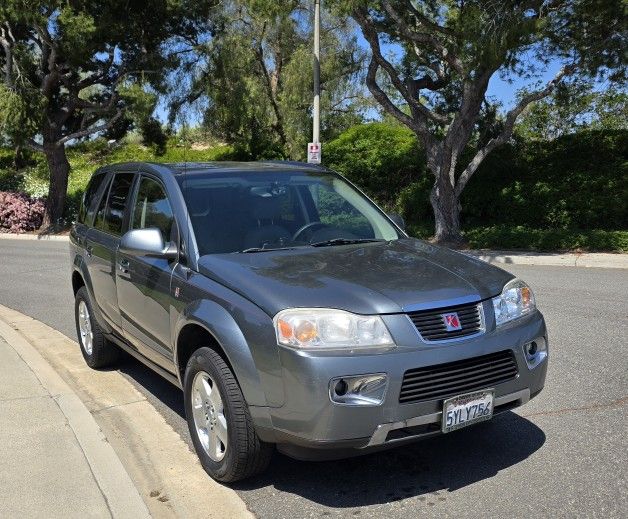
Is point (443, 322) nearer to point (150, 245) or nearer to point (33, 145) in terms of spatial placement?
point (150, 245)

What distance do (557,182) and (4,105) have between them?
16286 mm

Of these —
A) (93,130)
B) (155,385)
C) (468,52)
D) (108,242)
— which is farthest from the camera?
(93,130)

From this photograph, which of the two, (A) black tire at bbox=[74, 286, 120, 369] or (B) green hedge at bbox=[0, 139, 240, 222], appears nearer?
(A) black tire at bbox=[74, 286, 120, 369]

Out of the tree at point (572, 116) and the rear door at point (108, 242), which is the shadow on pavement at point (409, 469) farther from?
the tree at point (572, 116)

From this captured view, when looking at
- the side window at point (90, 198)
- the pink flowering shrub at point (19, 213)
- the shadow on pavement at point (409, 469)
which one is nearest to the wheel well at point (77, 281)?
the side window at point (90, 198)

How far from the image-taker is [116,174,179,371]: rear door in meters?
4.24

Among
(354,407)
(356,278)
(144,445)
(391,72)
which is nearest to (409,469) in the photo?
(354,407)

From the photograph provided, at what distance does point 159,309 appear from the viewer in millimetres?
4281

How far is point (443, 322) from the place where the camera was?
3.32 metres

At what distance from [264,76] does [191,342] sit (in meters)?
23.2

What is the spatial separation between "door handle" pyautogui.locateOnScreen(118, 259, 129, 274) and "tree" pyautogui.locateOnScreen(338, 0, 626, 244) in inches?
413

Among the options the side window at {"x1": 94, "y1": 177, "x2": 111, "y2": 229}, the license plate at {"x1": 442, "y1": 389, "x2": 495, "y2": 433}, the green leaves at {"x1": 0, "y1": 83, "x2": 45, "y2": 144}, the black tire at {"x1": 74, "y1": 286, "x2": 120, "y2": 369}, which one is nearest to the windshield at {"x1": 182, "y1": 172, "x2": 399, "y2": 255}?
the license plate at {"x1": 442, "y1": 389, "x2": 495, "y2": 433}

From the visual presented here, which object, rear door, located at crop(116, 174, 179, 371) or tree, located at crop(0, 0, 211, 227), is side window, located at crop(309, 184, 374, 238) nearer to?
rear door, located at crop(116, 174, 179, 371)

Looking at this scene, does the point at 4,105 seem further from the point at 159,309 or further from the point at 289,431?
the point at 289,431
